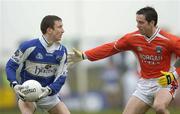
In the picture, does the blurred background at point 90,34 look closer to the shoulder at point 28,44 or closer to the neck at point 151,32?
the neck at point 151,32

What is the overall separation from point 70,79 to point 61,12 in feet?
7.97

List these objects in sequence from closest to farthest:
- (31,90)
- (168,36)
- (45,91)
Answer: (31,90)
(45,91)
(168,36)

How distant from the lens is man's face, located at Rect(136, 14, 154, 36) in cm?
1344

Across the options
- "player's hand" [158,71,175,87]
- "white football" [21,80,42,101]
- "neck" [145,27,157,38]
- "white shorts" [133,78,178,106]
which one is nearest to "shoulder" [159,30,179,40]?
"neck" [145,27,157,38]

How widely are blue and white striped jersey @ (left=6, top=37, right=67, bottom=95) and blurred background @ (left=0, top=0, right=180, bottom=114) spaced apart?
13.0 metres

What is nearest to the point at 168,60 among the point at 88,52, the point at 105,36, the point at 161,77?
the point at 161,77

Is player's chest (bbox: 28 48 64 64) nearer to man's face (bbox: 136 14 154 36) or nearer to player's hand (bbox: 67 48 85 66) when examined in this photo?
player's hand (bbox: 67 48 85 66)

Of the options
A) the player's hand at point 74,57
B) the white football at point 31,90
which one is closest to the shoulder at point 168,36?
the player's hand at point 74,57

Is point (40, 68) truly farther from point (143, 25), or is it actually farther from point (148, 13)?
point (148, 13)

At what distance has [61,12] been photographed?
92.7 ft

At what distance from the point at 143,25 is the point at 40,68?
6.09ft

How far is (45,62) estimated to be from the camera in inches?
521

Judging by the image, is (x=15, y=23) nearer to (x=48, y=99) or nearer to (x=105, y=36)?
(x=105, y=36)

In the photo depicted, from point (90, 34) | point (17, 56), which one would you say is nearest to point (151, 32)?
point (17, 56)
